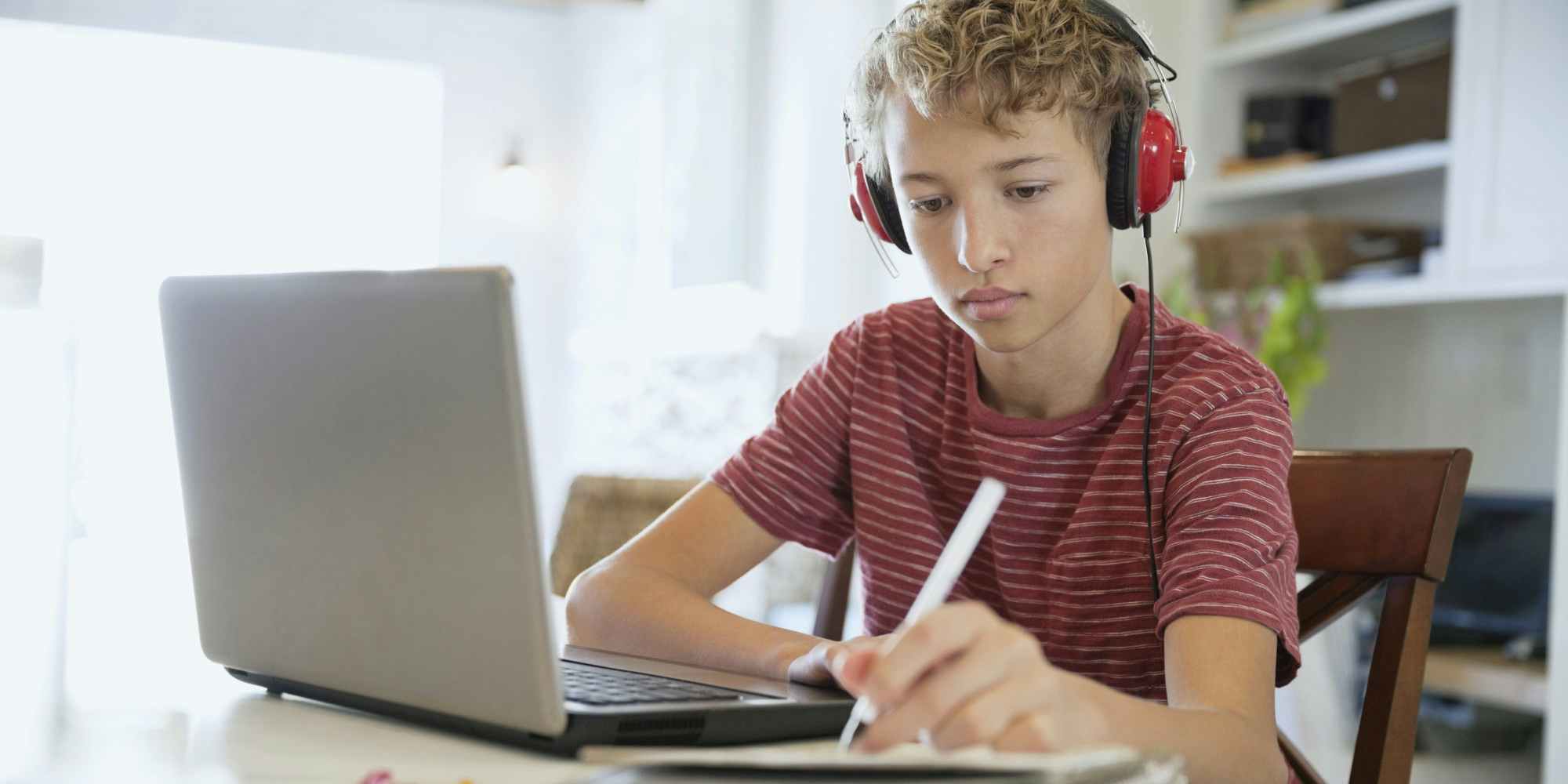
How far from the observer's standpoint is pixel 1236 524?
35.2 inches

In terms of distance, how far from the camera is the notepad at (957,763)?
1.73 ft

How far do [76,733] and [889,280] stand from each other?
8.60ft

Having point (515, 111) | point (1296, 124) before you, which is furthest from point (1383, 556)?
point (515, 111)

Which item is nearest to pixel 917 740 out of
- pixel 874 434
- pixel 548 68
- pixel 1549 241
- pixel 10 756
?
pixel 10 756

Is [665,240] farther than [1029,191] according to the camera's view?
Yes

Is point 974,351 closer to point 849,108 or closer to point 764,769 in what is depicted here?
point 849,108

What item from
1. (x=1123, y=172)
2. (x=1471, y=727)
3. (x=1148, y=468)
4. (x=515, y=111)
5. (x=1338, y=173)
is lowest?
(x=1471, y=727)

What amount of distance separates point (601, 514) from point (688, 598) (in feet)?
4.60

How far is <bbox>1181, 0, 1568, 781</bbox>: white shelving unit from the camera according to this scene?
250 centimetres

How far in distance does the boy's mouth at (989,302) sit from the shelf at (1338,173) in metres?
2.05

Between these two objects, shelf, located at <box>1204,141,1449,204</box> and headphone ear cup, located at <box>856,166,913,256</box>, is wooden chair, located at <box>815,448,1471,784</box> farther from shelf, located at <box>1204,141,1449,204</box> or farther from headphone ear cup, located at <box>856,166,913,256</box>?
shelf, located at <box>1204,141,1449,204</box>

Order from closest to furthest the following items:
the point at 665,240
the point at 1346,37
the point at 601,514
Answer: the point at 601,514 → the point at 1346,37 → the point at 665,240

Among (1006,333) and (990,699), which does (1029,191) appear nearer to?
(1006,333)

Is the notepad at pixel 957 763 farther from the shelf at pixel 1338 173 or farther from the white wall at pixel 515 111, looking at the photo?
the white wall at pixel 515 111
